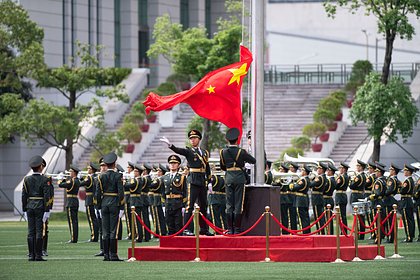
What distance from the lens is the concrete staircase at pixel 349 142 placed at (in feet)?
172

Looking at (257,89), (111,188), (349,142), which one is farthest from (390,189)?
(349,142)

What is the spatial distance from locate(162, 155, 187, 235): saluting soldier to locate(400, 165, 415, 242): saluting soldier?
5365 millimetres

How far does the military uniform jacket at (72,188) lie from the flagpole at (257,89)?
8.27 meters

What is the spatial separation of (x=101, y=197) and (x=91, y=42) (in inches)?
1441

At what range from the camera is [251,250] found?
25.2 meters

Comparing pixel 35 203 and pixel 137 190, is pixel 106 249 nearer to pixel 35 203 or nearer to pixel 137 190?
pixel 35 203

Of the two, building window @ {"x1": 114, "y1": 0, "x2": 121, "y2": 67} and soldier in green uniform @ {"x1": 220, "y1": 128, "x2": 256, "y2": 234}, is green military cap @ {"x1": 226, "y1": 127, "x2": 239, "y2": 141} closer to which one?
soldier in green uniform @ {"x1": 220, "y1": 128, "x2": 256, "y2": 234}

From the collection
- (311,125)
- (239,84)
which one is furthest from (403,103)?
(239,84)

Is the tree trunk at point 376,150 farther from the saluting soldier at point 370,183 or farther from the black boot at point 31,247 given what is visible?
the black boot at point 31,247

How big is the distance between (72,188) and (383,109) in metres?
16.6

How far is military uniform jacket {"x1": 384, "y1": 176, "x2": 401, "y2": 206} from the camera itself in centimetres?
3266

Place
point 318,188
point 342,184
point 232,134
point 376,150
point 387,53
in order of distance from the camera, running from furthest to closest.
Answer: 1. point 376,150
2. point 387,53
3. point 342,184
4. point 318,188
5. point 232,134

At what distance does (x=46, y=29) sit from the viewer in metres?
59.7

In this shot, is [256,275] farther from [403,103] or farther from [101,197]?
[403,103]
